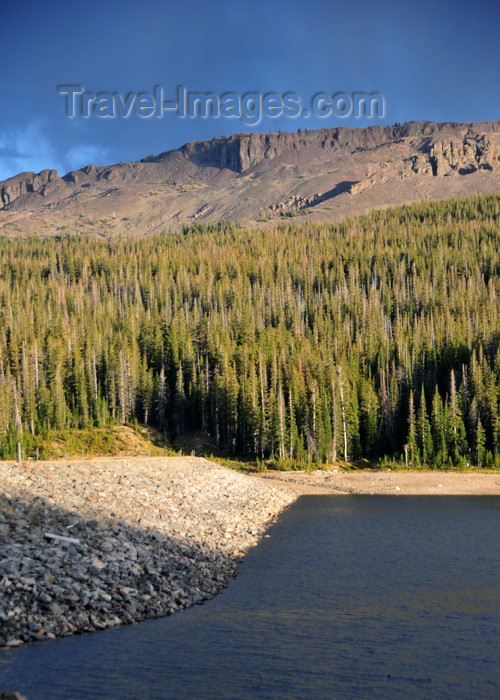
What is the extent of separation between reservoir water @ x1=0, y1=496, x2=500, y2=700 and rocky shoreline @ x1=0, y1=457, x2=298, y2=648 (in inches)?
35.0

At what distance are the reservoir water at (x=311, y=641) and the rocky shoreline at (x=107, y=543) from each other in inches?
35.0

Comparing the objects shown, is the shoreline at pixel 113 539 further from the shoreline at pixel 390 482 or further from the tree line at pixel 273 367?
the tree line at pixel 273 367

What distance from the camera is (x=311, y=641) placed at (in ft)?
60.0

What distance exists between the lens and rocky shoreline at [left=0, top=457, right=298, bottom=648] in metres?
18.4

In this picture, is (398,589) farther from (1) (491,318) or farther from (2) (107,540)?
(1) (491,318)

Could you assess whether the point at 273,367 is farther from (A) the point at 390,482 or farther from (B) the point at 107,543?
(B) the point at 107,543

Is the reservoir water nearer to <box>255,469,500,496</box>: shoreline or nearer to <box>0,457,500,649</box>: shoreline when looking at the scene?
<box>0,457,500,649</box>: shoreline

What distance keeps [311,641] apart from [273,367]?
222ft

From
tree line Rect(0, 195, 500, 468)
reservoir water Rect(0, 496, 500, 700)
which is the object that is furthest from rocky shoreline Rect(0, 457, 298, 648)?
tree line Rect(0, 195, 500, 468)

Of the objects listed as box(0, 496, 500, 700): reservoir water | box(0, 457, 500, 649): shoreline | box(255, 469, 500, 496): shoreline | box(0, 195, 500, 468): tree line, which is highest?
box(0, 195, 500, 468): tree line

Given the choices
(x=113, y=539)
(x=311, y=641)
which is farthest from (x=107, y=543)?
(x=311, y=641)

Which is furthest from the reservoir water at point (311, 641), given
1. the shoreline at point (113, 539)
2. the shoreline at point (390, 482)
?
the shoreline at point (390, 482)

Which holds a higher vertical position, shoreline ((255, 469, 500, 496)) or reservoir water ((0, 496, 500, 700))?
reservoir water ((0, 496, 500, 700))

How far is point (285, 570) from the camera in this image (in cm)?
2739
